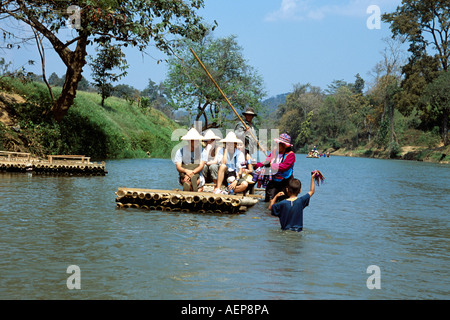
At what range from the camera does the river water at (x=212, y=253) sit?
6.07 meters

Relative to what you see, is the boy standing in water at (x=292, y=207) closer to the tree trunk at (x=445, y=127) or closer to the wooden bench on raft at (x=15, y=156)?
the wooden bench on raft at (x=15, y=156)

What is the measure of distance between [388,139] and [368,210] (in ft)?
224

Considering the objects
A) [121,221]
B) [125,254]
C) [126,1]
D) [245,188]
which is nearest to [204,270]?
[125,254]

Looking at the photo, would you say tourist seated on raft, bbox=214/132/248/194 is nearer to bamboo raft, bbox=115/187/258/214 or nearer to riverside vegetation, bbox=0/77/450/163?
bamboo raft, bbox=115/187/258/214

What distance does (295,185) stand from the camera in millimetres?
9102

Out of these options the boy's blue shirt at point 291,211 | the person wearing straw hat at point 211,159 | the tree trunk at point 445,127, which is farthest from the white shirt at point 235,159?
the tree trunk at point 445,127

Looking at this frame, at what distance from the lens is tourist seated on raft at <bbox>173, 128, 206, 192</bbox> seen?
12.7m

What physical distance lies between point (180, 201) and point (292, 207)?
148 inches

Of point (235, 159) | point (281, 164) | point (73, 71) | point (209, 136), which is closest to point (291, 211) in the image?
point (281, 164)

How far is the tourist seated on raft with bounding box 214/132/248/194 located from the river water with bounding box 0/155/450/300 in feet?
2.77

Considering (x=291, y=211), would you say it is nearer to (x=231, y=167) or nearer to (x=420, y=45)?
(x=231, y=167)

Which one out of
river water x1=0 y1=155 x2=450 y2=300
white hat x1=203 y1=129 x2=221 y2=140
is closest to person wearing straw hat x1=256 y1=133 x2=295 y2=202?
river water x1=0 y1=155 x2=450 y2=300

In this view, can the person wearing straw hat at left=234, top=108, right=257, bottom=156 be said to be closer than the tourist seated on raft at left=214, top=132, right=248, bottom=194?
No
